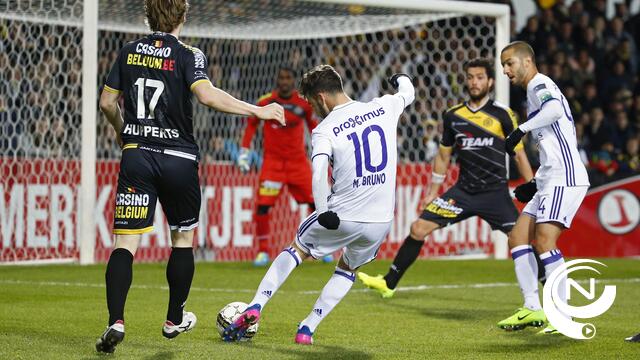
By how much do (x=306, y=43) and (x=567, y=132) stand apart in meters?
9.55

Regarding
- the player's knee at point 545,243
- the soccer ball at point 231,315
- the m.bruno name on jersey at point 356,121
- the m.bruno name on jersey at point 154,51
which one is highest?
the m.bruno name on jersey at point 154,51

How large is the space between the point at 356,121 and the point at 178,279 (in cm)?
136

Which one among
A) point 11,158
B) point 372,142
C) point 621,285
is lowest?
point 621,285

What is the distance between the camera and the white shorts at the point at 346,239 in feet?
21.8

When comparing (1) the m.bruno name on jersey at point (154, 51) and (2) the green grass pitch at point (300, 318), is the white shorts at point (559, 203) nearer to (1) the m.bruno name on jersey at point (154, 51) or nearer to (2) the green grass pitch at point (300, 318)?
(2) the green grass pitch at point (300, 318)

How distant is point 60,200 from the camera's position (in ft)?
42.6

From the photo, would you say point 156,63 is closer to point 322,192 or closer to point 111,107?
point 111,107

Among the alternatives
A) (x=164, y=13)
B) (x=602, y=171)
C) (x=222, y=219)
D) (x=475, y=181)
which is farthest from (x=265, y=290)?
(x=602, y=171)

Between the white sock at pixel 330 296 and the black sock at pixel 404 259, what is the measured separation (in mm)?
2916

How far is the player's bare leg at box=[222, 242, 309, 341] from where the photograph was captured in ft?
21.8

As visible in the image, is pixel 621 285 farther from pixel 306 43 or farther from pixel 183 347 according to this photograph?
pixel 306 43

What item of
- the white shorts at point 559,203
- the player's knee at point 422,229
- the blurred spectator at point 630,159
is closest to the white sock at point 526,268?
the white shorts at point 559,203

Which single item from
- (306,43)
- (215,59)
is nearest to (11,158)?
(215,59)

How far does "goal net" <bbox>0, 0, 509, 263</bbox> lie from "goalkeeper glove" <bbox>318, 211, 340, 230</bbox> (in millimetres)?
6802
